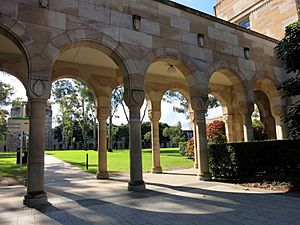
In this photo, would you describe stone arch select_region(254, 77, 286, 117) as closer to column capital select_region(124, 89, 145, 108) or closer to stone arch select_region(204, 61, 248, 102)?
stone arch select_region(204, 61, 248, 102)

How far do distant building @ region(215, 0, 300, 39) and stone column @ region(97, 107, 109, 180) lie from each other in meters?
11.6

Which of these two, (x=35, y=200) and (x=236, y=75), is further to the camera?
(x=236, y=75)

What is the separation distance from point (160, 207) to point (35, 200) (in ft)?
9.63

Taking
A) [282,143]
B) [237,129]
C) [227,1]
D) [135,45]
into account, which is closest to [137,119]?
[135,45]

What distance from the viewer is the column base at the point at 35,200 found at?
5957 mm

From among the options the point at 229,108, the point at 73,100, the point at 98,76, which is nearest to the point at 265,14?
the point at 229,108

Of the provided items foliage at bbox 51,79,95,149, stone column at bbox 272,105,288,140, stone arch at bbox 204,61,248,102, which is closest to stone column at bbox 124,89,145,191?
stone arch at bbox 204,61,248,102

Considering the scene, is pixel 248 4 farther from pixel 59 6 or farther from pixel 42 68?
pixel 42 68

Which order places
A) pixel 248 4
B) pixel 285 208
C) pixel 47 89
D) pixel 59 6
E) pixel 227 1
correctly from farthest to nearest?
pixel 227 1, pixel 248 4, pixel 59 6, pixel 47 89, pixel 285 208

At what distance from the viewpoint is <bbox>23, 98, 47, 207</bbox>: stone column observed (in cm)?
605

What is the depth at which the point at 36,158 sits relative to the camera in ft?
20.2

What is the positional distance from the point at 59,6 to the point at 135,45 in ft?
8.14

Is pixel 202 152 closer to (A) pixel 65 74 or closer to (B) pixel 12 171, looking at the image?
(A) pixel 65 74

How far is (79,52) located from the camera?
9.59 metres
